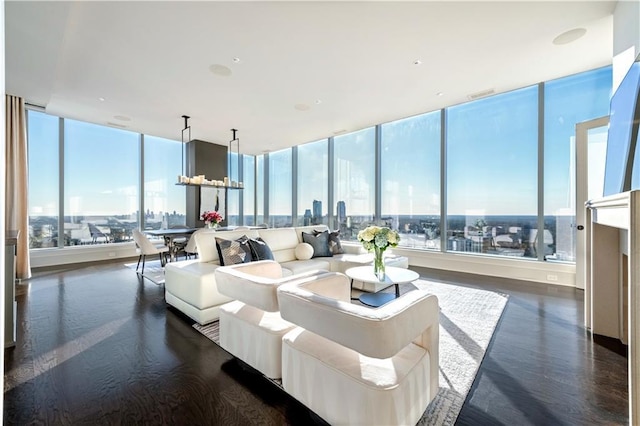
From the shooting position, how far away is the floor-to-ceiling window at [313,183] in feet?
24.8

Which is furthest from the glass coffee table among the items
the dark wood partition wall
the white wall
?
the dark wood partition wall

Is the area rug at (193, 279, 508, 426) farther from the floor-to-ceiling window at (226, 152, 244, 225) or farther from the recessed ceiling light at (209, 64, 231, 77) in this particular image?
the floor-to-ceiling window at (226, 152, 244, 225)

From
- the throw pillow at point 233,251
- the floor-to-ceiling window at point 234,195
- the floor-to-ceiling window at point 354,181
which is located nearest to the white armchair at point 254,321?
the throw pillow at point 233,251

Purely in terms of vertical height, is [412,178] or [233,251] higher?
[412,178]

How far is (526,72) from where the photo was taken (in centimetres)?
395

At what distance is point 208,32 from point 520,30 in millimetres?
3359

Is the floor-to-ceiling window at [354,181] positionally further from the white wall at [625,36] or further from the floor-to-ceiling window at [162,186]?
the floor-to-ceiling window at [162,186]

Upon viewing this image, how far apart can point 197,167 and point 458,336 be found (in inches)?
267

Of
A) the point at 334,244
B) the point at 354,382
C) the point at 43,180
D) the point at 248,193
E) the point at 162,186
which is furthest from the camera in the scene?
the point at 248,193

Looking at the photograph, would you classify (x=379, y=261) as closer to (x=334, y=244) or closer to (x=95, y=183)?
(x=334, y=244)

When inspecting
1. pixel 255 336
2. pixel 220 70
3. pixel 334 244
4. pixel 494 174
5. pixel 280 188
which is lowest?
pixel 255 336

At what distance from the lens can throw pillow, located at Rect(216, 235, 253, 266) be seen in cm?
330

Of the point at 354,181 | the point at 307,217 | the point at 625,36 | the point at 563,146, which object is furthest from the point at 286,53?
the point at 307,217

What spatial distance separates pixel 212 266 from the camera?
3236 mm
